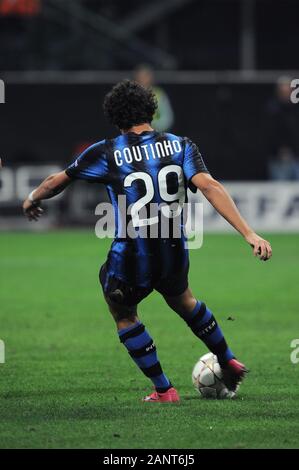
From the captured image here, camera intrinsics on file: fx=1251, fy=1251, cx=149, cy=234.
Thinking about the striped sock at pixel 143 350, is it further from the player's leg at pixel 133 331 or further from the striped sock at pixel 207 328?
the striped sock at pixel 207 328

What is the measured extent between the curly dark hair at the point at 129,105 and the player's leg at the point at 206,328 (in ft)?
3.63

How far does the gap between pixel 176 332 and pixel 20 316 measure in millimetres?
1695

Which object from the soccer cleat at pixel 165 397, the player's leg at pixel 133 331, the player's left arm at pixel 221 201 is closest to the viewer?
the player's left arm at pixel 221 201

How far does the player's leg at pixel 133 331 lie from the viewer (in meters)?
7.59

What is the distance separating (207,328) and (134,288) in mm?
598

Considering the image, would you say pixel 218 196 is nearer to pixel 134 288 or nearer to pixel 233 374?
pixel 134 288

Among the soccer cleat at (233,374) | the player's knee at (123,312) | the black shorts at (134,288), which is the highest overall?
the black shorts at (134,288)

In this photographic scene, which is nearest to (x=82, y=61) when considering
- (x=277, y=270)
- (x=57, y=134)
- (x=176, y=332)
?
(x=57, y=134)

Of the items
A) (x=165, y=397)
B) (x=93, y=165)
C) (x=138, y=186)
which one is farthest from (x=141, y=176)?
(x=165, y=397)

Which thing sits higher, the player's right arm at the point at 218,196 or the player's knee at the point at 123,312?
the player's right arm at the point at 218,196

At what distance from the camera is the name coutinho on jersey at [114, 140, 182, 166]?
7535 millimetres

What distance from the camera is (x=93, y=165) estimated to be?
24.9 feet

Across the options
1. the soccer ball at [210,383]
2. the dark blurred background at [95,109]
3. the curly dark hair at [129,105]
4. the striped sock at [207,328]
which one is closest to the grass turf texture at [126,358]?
the soccer ball at [210,383]

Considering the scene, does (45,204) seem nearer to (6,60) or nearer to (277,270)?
(6,60)
